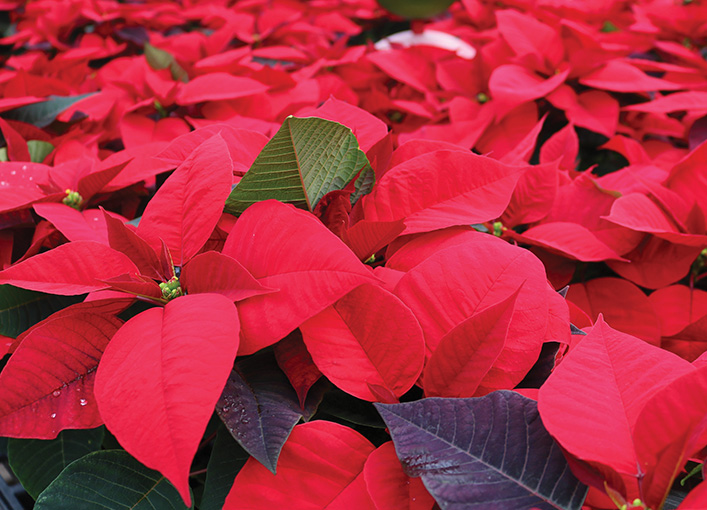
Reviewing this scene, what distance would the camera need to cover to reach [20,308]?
0.50 meters

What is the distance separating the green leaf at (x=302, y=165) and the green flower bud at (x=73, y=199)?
0.75 ft

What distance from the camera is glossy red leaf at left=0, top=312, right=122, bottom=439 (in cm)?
37

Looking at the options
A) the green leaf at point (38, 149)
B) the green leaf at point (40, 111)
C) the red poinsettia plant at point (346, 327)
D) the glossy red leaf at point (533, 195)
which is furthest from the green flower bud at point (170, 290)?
the green leaf at point (40, 111)

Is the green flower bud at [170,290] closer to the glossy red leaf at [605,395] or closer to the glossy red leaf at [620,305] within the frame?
the glossy red leaf at [605,395]

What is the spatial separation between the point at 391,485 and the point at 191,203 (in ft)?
0.84

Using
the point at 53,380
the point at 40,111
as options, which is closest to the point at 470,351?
the point at 53,380

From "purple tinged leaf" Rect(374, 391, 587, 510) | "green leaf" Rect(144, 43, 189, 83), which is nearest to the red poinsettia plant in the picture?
"purple tinged leaf" Rect(374, 391, 587, 510)

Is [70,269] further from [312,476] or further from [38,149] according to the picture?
[38,149]

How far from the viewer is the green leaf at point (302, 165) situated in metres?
0.43

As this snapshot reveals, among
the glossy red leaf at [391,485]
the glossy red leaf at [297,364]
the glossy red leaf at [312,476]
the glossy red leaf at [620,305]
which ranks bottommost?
the glossy red leaf at [620,305]

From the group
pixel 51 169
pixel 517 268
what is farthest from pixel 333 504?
pixel 51 169

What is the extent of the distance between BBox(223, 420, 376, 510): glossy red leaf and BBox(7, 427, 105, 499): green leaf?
0.22 meters

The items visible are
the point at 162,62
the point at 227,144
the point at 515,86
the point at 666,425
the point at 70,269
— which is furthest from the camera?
the point at 162,62

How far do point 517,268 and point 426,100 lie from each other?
0.67 meters
